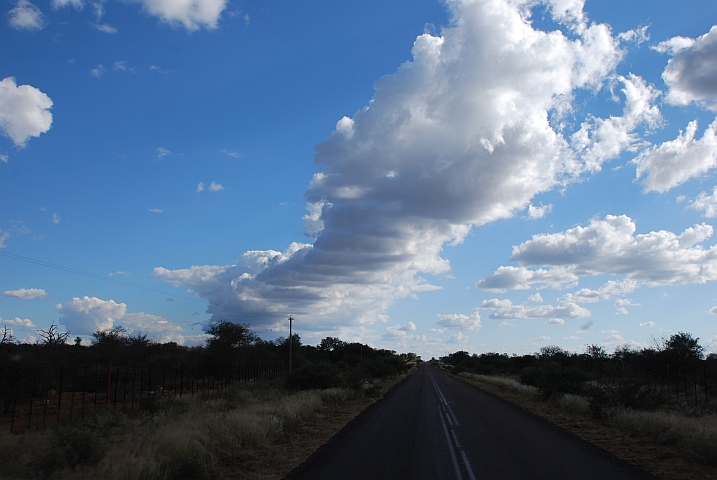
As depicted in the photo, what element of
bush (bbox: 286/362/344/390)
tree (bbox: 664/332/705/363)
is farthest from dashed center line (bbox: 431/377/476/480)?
tree (bbox: 664/332/705/363)

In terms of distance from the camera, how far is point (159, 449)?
9.77 m

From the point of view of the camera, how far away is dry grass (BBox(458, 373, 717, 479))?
1060cm

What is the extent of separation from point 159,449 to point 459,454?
6.99 meters

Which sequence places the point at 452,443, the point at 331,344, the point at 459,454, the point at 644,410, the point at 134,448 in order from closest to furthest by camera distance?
the point at 134,448, the point at 459,454, the point at 452,443, the point at 644,410, the point at 331,344

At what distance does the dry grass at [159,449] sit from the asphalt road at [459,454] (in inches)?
46.9

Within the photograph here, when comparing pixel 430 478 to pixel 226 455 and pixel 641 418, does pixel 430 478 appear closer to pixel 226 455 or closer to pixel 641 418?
pixel 226 455

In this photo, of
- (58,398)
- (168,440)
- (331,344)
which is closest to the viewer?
A: (168,440)

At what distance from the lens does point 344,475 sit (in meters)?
9.62

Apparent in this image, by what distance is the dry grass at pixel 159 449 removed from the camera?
7871 millimetres

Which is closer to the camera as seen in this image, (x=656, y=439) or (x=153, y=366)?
(x=656, y=439)

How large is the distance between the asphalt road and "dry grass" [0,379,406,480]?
1192 mm

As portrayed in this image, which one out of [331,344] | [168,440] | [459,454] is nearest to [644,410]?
[459,454]

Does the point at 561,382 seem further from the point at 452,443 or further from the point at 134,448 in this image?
the point at 134,448

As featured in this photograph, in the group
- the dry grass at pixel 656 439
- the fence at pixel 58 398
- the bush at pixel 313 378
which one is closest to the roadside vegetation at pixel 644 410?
the dry grass at pixel 656 439
